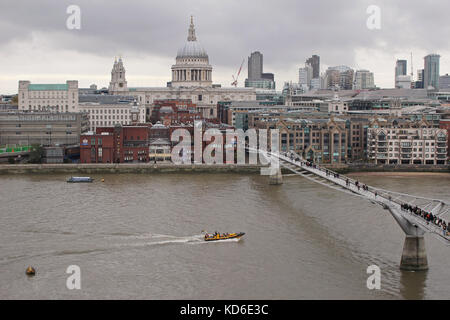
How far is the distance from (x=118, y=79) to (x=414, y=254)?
5839cm

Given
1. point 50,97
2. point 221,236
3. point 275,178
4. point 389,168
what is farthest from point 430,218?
point 50,97

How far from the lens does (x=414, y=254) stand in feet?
53.6

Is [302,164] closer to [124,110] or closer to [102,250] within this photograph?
[102,250]

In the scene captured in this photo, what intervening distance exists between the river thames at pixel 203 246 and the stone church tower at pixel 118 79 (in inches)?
1690

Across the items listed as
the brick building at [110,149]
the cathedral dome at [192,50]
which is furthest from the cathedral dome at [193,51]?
the brick building at [110,149]

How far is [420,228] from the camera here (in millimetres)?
16344

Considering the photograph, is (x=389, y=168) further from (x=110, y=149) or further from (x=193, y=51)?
(x=193, y=51)

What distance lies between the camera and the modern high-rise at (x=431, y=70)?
11088cm

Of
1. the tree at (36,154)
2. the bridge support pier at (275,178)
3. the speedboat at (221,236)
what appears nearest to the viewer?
the speedboat at (221,236)

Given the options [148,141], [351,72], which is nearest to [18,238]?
[148,141]

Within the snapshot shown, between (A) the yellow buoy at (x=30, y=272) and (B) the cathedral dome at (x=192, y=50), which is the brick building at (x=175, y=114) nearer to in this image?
(B) the cathedral dome at (x=192, y=50)

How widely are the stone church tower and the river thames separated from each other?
4292 cm

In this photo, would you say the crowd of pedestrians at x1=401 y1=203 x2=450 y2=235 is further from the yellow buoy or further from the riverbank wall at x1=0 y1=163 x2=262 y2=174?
the riverbank wall at x1=0 y1=163 x2=262 y2=174

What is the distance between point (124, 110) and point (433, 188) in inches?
1159
